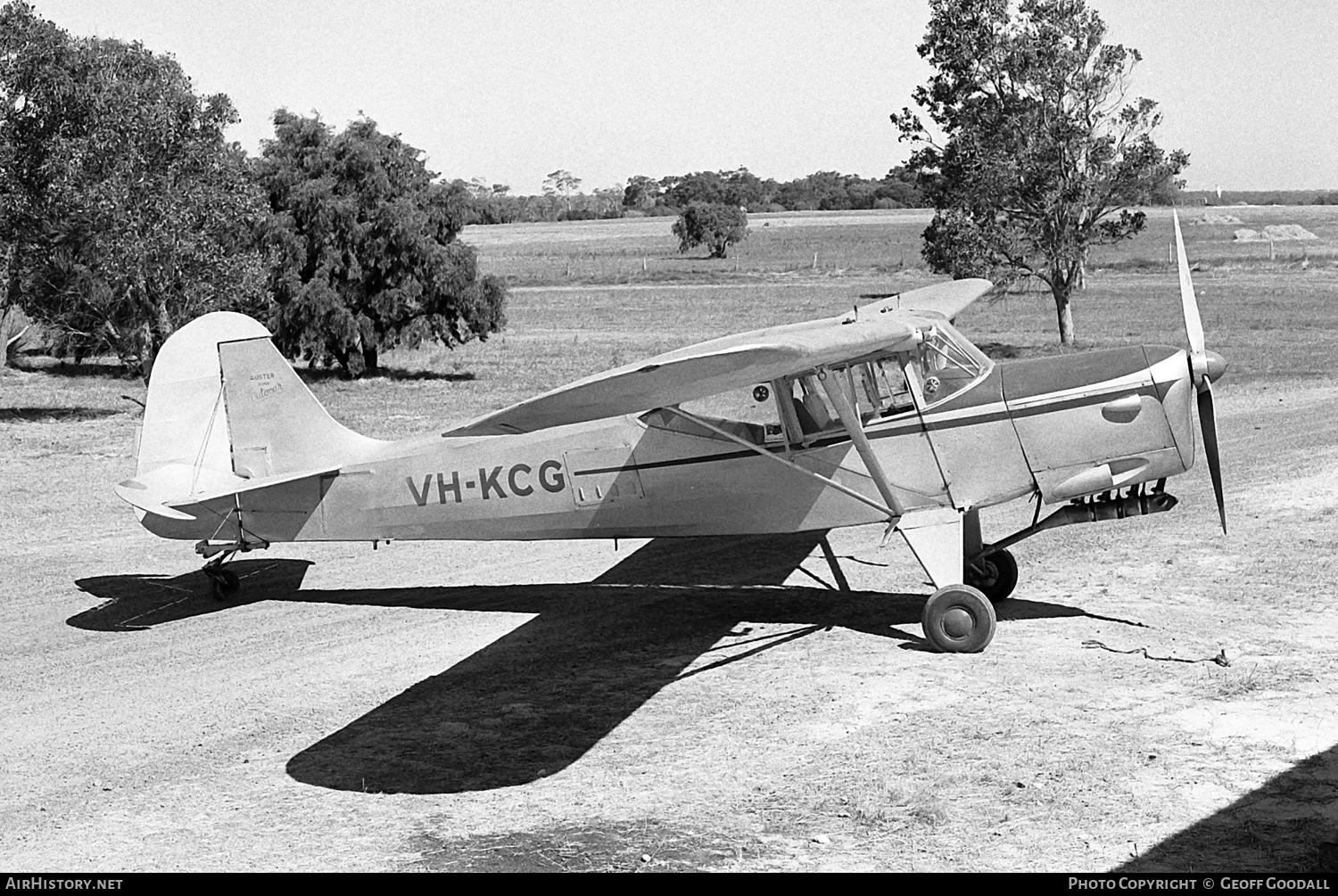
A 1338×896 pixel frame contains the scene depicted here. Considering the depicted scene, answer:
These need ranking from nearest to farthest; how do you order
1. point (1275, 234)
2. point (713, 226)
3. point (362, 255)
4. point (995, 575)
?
point (995, 575) → point (362, 255) → point (713, 226) → point (1275, 234)

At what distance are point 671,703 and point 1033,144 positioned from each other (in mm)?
22518

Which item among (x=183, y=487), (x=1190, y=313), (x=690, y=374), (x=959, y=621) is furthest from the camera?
(x=183, y=487)

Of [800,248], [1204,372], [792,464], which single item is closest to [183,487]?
[792,464]

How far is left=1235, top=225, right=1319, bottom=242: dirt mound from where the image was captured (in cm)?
7545

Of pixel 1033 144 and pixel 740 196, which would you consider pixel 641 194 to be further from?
pixel 1033 144

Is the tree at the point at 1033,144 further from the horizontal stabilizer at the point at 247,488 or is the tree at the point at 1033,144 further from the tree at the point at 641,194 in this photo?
the tree at the point at 641,194

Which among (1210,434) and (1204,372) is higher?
(1204,372)

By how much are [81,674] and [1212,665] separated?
26.2 ft

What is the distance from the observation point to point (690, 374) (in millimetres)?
7527

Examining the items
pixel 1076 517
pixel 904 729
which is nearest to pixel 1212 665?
pixel 1076 517

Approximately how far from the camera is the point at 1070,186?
28.4 meters

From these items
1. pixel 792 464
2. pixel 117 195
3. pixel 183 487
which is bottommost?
pixel 183 487

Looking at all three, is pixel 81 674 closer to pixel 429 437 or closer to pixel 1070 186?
pixel 429 437

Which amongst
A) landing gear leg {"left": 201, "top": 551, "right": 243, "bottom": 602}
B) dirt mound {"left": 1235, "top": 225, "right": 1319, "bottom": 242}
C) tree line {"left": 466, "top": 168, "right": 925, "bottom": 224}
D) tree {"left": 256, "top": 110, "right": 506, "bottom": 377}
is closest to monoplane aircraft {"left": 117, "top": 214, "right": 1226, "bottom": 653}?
landing gear leg {"left": 201, "top": 551, "right": 243, "bottom": 602}
